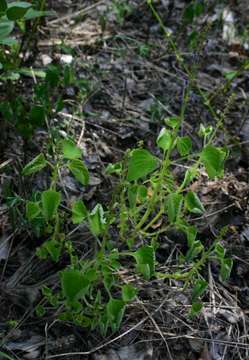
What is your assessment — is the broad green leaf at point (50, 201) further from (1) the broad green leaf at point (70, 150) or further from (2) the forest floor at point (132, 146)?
(2) the forest floor at point (132, 146)

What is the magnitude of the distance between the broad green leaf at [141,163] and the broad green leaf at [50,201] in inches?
8.7

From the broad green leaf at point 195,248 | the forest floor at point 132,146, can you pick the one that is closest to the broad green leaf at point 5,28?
the forest floor at point 132,146

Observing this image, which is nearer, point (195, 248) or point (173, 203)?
point (173, 203)

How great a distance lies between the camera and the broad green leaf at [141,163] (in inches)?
59.4

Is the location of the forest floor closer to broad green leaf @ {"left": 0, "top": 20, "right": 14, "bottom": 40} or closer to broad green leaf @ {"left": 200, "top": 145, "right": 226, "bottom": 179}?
broad green leaf @ {"left": 200, "top": 145, "right": 226, "bottom": 179}

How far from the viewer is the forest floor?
178cm

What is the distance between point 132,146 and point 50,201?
1079 mm

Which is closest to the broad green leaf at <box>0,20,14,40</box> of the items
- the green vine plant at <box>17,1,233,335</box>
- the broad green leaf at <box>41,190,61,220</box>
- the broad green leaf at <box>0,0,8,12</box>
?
the broad green leaf at <box>0,0,8,12</box>

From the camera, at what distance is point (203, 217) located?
88.7 inches

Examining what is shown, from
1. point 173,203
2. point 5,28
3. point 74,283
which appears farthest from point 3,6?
point 74,283

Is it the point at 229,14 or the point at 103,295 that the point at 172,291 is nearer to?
the point at 103,295

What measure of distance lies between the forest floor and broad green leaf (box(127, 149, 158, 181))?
38 cm

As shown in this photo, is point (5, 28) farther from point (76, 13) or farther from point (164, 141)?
point (76, 13)

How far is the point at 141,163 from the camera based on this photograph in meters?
1.51
